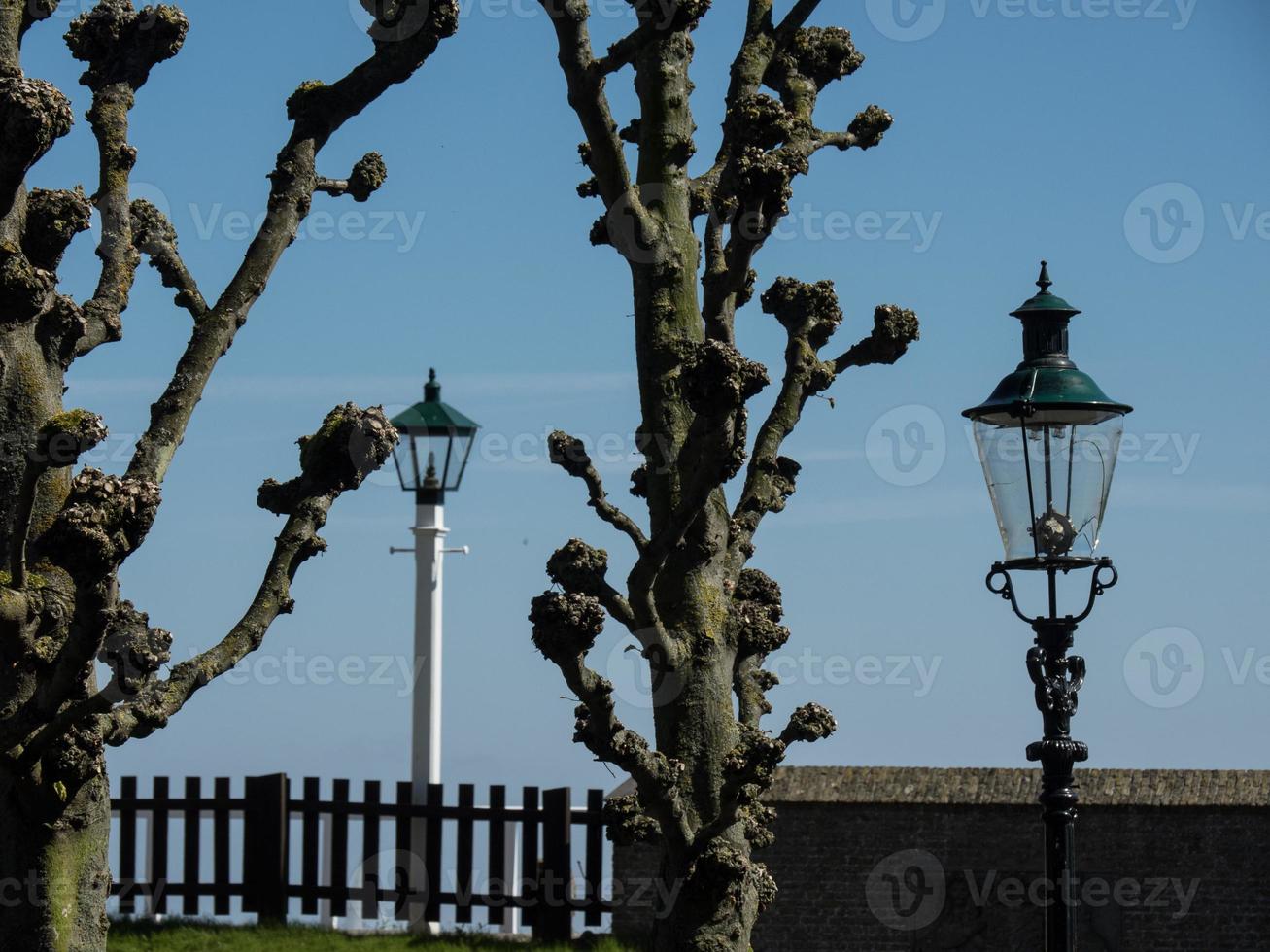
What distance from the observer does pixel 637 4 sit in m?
7.66

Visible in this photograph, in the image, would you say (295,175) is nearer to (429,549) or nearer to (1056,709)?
(1056,709)

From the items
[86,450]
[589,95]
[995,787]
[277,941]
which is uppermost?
[589,95]

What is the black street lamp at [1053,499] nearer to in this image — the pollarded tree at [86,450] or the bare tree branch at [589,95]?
the bare tree branch at [589,95]

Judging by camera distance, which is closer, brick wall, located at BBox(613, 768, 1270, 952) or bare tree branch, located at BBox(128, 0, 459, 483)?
bare tree branch, located at BBox(128, 0, 459, 483)

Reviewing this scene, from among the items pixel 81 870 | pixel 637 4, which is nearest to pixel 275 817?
pixel 81 870

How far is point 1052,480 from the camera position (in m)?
7.23

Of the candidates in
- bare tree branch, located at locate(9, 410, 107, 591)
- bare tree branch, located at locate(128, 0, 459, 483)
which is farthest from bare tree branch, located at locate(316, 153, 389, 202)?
bare tree branch, located at locate(9, 410, 107, 591)

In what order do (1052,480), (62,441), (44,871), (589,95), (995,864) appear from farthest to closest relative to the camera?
(995,864) < (589,95) < (1052,480) < (44,871) < (62,441)

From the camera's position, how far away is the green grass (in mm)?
14344

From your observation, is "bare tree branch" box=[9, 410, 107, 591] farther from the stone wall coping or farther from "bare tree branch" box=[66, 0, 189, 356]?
the stone wall coping

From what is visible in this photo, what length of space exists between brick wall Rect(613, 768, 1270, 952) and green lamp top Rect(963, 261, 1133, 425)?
9314 mm

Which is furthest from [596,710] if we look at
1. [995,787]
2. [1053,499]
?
[995,787]

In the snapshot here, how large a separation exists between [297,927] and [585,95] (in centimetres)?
958

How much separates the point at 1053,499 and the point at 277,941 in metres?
9.48
